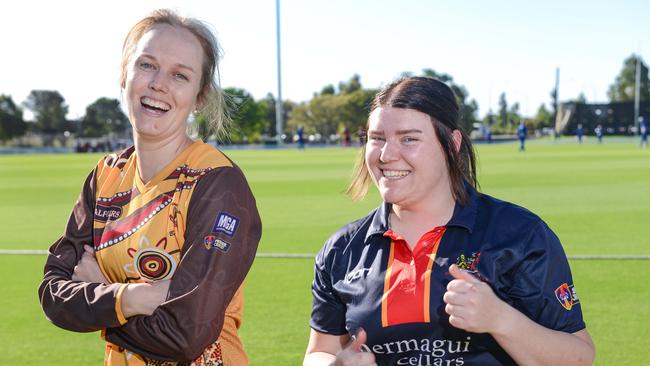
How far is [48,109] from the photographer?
109 meters

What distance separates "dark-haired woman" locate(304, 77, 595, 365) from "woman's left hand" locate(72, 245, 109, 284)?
0.79 m

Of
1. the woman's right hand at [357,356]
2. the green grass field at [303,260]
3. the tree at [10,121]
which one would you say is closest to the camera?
the woman's right hand at [357,356]

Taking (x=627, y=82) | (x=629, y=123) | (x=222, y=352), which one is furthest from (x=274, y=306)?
(x=627, y=82)

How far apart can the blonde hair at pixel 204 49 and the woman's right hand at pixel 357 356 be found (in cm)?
115

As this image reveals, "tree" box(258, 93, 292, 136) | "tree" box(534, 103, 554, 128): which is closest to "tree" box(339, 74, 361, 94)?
"tree" box(258, 93, 292, 136)

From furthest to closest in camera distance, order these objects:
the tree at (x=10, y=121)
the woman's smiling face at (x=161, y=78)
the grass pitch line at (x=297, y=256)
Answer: the tree at (x=10, y=121) → the grass pitch line at (x=297, y=256) → the woman's smiling face at (x=161, y=78)

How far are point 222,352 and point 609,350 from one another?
3032 mm

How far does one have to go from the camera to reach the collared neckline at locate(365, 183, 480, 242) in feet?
8.15

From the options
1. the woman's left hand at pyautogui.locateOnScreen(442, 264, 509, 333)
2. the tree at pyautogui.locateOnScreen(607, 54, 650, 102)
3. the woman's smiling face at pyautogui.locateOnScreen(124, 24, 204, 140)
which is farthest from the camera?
the tree at pyautogui.locateOnScreen(607, 54, 650, 102)

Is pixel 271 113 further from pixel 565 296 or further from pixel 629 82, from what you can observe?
pixel 565 296

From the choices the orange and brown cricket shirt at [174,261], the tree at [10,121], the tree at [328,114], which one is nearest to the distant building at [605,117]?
the tree at [328,114]

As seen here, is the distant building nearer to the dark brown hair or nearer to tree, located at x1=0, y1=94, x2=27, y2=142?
tree, located at x1=0, y1=94, x2=27, y2=142

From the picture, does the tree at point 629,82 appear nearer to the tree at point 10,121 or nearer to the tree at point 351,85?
the tree at point 351,85

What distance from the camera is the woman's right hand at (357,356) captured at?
231 cm
